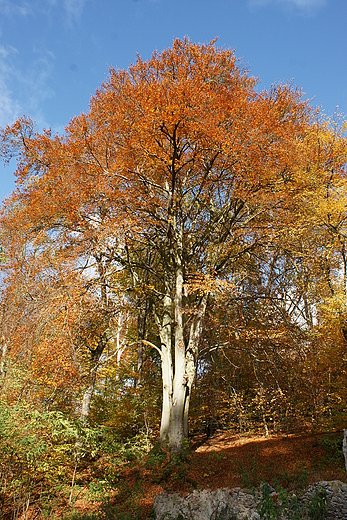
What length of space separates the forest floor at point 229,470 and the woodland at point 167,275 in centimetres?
7

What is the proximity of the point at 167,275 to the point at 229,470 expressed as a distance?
4956 millimetres

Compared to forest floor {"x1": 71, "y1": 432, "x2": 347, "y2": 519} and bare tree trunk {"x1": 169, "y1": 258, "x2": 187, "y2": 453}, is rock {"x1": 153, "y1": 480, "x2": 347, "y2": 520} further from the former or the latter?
bare tree trunk {"x1": 169, "y1": 258, "x2": 187, "y2": 453}

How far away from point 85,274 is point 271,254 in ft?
18.0

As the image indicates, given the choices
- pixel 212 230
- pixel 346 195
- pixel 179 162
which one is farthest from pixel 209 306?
pixel 346 195

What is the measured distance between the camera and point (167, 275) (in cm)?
1026

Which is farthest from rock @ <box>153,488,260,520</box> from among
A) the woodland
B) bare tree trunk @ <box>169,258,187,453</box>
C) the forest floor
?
bare tree trunk @ <box>169,258,187,453</box>

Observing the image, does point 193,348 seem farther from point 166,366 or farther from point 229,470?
point 229,470

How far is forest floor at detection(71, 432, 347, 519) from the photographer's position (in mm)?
6219

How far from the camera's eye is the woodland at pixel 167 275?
738 cm

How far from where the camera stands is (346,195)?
10.3m

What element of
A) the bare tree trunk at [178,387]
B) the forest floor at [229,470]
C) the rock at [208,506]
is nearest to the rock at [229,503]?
the rock at [208,506]

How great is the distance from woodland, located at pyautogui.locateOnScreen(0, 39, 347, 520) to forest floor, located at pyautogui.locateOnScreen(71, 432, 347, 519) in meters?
0.07

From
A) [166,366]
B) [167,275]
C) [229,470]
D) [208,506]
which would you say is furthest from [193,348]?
[208,506]

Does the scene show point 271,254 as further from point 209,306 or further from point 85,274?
point 85,274
